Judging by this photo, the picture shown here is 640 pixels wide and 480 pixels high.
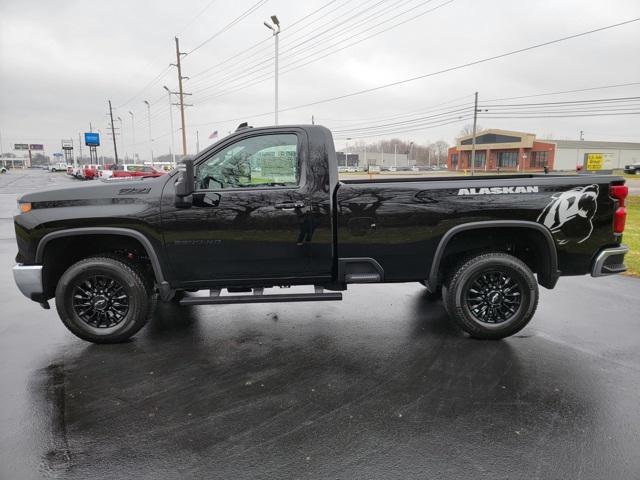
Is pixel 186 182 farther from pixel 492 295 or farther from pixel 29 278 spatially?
pixel 492 295

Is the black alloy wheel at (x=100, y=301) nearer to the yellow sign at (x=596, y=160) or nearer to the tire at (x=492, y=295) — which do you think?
the tire at (x=492, y=295)

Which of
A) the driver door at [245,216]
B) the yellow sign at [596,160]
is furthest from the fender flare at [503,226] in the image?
the yellow sign at [596,160]

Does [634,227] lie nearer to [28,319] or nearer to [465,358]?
[465,358]

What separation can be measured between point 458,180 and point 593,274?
5.27 feet

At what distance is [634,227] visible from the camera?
11.3 metres

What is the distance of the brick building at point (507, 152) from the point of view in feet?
219

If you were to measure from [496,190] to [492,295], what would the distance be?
1.05m

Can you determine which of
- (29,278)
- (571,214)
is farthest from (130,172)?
(571,214)

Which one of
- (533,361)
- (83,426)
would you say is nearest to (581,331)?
(533,361)

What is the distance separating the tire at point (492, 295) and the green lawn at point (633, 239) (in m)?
4.03

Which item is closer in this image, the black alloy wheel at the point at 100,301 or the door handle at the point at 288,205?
the door handle at the point at 288,205

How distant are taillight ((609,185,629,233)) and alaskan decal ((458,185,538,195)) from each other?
30.6 inches

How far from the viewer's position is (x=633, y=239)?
379 inches

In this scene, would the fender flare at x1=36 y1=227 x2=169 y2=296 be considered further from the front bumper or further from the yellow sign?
the yellow sign
